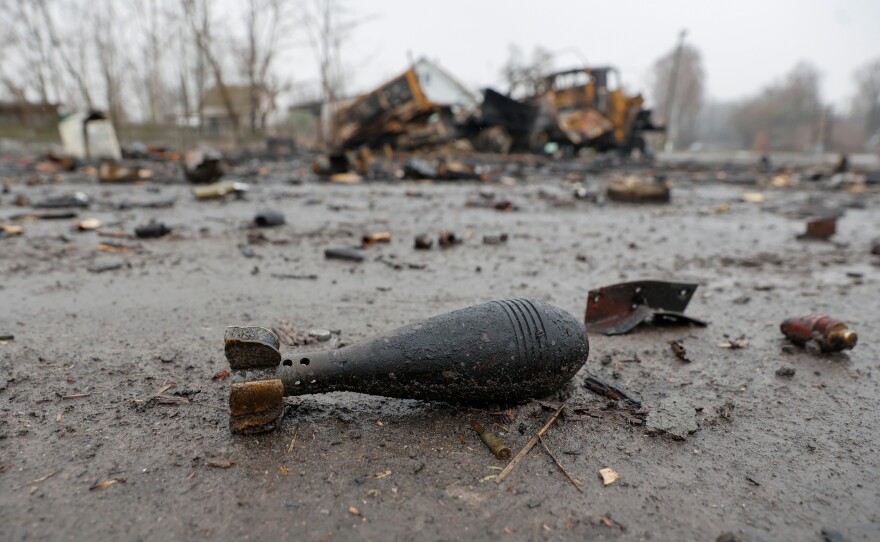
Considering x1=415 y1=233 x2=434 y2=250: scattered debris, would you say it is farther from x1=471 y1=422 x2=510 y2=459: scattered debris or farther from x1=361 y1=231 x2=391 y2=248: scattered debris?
x1=471 y1=422 x2=510 y2=459: scattered debris

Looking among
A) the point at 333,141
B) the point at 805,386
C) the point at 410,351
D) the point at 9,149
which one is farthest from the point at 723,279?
the point at 9,149

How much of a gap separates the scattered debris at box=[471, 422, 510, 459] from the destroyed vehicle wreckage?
12.0 meters

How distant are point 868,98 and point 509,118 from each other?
2034 inches

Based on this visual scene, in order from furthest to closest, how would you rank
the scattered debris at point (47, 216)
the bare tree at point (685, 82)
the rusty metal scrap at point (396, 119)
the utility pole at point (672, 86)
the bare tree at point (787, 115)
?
1. the bare tree at point (685, 82)
2. the bare tree at point (787, 115)
3. the utility pole at point (672, 86)
4. the rusty metal scrap at point (396, 119)
5. the scattered debris at point (47, 216)

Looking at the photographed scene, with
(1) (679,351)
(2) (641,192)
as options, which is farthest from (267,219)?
(2) (641,192)

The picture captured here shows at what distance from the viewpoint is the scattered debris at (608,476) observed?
47.9 inches

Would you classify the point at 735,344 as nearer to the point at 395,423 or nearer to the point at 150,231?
the point at 395,423

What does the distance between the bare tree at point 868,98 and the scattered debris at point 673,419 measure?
173 feet

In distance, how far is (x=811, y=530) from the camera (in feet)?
3.54

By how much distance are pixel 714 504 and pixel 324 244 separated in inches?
129

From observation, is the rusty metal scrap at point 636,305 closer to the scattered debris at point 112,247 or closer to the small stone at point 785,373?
the small stone at point 785,373

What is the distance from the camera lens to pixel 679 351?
1.98 metres

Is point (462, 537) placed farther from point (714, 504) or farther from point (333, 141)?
point (333, 141)

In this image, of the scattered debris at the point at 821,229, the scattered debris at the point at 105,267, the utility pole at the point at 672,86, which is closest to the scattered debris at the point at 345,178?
the scattered debris at the point at 105,267
